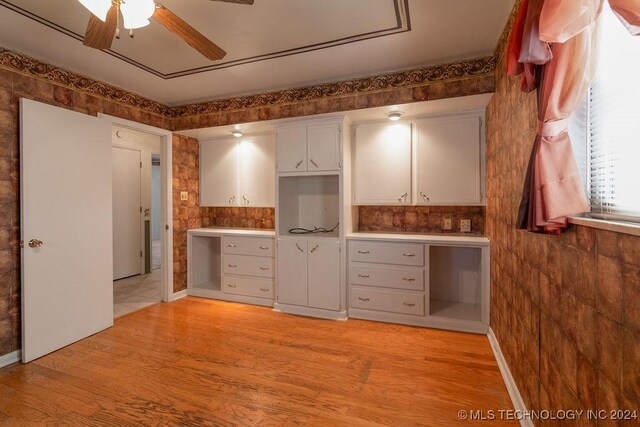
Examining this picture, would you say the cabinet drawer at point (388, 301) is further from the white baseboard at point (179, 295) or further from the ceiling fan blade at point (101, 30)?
the ceiling fan blade at point (101, 30)

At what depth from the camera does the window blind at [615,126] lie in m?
0.94

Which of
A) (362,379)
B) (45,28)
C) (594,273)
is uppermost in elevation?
(45,28)

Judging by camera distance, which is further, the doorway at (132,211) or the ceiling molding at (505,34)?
the doorway at (132,211)

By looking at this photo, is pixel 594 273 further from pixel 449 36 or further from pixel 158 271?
pixel 158 271

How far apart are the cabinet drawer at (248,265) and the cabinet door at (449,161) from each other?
1927 millimetres

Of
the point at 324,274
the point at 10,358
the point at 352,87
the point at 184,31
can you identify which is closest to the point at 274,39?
the point at 184,31

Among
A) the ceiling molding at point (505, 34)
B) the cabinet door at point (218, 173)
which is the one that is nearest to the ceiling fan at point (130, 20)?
A: the ceiling molding at point (505, 34)

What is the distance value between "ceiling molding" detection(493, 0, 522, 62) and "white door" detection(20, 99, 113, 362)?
3.57 metres

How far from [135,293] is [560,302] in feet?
15.4

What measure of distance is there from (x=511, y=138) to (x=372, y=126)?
161 centimetres

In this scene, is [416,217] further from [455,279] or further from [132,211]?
[132,211]

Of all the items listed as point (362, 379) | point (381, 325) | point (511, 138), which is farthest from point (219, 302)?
point (511, 138)

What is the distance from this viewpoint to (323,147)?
A: 3.24 m

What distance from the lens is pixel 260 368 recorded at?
2.30m
